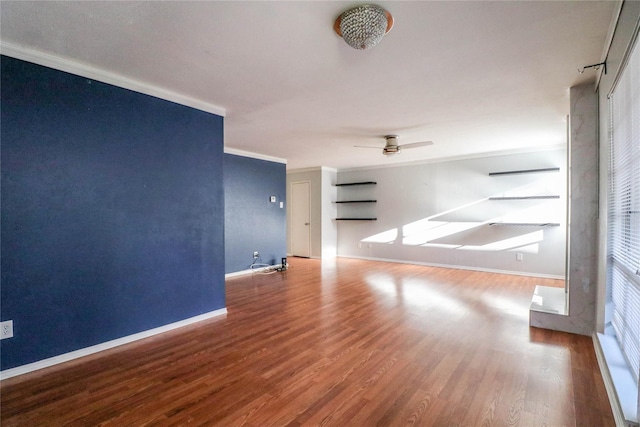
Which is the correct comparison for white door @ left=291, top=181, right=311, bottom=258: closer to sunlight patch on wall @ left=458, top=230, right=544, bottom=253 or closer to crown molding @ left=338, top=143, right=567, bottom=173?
crown molding @ left=338, top=143, right=567, bottom=173

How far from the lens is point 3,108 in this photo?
82.1 inches

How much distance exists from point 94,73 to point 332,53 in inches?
81.4

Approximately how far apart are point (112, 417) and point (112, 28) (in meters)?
2.46

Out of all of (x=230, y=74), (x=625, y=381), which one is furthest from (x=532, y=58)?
(x=230, y=74)

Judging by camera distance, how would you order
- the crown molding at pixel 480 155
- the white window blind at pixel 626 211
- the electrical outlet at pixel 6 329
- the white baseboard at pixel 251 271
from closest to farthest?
the white window blind at pixel 626 211, the electrical outlet at pixel 6 329, the crown molding at pixel 480 155, the white baseboard at pixel 251 271

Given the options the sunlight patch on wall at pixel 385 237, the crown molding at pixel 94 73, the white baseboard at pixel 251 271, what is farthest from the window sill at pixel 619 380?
the white baseboard at pixel 251 271

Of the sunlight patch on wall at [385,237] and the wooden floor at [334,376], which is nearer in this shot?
the wooden floor at [334,376]

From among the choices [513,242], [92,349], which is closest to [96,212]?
[92,349]

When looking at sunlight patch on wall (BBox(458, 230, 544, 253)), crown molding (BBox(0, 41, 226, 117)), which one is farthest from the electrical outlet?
sunlight patch on wall (BBox(458, 230, 544, 253))

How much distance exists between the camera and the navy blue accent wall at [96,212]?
2.15 metres

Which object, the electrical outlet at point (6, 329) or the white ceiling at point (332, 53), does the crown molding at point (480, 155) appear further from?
the electrical outlet at point (6, 329)

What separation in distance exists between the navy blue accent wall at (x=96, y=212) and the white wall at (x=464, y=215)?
4.54 metres

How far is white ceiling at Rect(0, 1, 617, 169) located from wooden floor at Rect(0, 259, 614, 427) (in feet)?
7.94

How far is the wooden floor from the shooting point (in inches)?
67.1
